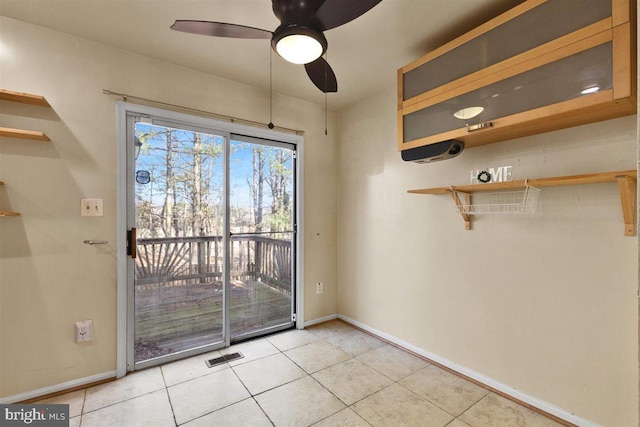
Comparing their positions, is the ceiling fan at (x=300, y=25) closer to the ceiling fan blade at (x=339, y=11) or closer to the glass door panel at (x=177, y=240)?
the ceiling fan blade at (x=339, y=11)

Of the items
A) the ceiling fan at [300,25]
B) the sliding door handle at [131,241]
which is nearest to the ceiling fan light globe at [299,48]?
the ceiling fan at [300,25]

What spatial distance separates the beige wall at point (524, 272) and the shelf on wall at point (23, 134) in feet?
8.99

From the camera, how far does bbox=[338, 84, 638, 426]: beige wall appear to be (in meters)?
1.57

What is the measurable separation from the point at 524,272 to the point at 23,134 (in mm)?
3483

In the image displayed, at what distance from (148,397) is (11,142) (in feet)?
6.57

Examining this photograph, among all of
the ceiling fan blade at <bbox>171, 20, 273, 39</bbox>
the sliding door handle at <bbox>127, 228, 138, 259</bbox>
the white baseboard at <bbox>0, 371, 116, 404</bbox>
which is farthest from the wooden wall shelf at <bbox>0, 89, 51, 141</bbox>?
the white baseboard at <bbox>0, 371, 116, 404</bbox>

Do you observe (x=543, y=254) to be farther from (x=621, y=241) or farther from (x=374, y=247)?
(x=374, y=247)

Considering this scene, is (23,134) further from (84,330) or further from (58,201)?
(84,330)

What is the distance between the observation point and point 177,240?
2.56 metres

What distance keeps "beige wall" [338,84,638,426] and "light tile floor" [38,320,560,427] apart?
0.89ft

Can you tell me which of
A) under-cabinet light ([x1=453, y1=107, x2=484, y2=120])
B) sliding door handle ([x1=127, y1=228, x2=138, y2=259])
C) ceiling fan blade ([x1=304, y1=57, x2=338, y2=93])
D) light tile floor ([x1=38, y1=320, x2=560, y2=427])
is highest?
ceiling fan blade ([x1=304, y1=57, x2=338, y2=93])

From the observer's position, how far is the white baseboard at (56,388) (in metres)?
1.89

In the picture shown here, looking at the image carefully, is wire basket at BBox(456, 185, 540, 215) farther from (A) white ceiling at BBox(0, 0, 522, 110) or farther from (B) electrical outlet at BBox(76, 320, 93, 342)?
(B) electrical outlet at BBox(76, 320, 93, 342)

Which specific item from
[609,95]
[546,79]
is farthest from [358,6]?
[609,95]
